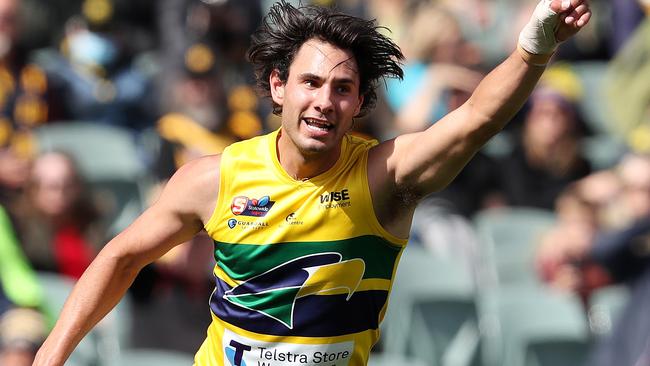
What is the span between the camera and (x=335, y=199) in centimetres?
461

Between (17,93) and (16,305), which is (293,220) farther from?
(17,93)

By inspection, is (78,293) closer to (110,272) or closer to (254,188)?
(110,272)

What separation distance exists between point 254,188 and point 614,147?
647cm

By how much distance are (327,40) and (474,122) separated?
70 cm

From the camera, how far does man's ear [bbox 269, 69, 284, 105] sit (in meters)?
4.74

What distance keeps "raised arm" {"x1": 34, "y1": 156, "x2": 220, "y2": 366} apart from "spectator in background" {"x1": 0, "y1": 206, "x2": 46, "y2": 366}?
2.60 m

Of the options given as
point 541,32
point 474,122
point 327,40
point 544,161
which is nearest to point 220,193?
point 327,40

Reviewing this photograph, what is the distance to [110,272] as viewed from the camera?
15.9ft

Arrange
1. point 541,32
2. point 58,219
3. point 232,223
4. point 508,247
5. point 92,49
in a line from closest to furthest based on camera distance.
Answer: point 541,32 < point 232,223 < point 58,219 < point 508,247 < point 92,49

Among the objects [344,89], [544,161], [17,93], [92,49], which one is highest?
[92,49]

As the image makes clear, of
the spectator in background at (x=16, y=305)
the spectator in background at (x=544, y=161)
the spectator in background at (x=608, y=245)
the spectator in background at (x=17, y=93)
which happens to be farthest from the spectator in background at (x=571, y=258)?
the spectator in background at (x=17, y=93)

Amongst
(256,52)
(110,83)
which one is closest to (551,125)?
(110,83)

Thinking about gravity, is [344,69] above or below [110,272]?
above

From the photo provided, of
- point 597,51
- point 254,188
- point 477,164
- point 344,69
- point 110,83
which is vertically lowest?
point 254,188
